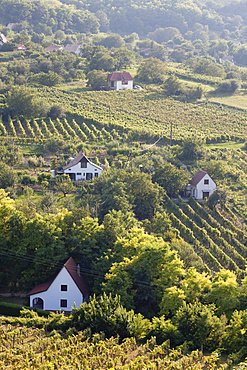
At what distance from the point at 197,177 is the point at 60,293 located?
1108 inches

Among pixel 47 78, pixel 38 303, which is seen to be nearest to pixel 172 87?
pixel 47 78

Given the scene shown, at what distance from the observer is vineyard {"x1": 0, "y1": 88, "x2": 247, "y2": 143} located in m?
79.8

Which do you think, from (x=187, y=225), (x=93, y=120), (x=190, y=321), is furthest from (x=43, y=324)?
(x=93, y=120)

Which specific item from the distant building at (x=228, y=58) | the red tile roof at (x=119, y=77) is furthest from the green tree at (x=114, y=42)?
the red tile roof at (x=119, y=77)

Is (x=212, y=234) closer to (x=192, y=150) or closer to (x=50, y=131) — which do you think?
(x=192, y=150)

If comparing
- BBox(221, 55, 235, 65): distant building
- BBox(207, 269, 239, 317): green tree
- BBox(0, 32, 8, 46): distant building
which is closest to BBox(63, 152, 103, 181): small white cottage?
BBox(207, 269, 239, 317): green tree

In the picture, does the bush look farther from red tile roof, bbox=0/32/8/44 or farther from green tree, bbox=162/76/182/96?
red tile roof, bbox=0/32/8/44

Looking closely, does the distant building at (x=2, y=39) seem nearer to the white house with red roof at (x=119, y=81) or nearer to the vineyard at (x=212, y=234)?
the white house with red roof at (x=119, y=81)

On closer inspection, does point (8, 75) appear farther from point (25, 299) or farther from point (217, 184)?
point (25, 299)

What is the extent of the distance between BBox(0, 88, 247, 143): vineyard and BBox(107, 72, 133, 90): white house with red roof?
3.48 m

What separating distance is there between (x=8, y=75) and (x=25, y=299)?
72.0 m

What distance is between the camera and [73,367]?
94.2 feet

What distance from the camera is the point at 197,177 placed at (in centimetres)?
6272

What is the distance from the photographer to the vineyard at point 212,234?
47344 mm
